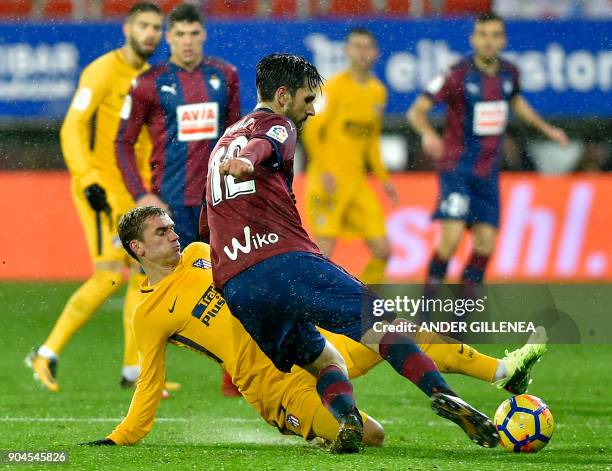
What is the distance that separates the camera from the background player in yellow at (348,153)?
429 inches

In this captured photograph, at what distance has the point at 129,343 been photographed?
7.66 m

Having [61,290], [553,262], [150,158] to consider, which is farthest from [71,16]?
[150,158]

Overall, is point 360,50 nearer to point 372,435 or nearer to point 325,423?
point 372,435

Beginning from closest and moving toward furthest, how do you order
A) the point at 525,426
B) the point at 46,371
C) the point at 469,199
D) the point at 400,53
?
1. the point at 525,426
2. the point at 46,371
3. the point at 469,199
4. the point at 400,53

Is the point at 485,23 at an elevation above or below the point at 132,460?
above

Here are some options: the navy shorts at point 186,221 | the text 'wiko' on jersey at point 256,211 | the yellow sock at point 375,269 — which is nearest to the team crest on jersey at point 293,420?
the text 'wiko' on jersey at point 256,211

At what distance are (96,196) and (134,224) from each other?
2.38m

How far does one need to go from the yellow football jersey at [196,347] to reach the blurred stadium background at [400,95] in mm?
6818

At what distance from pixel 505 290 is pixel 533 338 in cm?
594

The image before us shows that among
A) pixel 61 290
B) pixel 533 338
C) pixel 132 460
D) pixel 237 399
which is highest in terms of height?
pixel 533 338

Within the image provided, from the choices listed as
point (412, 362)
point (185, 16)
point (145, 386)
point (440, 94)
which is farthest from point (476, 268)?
point (412, 362)

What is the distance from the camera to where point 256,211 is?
16.2 ft

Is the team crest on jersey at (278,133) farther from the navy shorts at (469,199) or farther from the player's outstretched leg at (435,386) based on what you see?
the navy shorts at (469,199)

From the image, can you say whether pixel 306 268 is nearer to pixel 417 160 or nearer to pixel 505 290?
pixel 505 290
